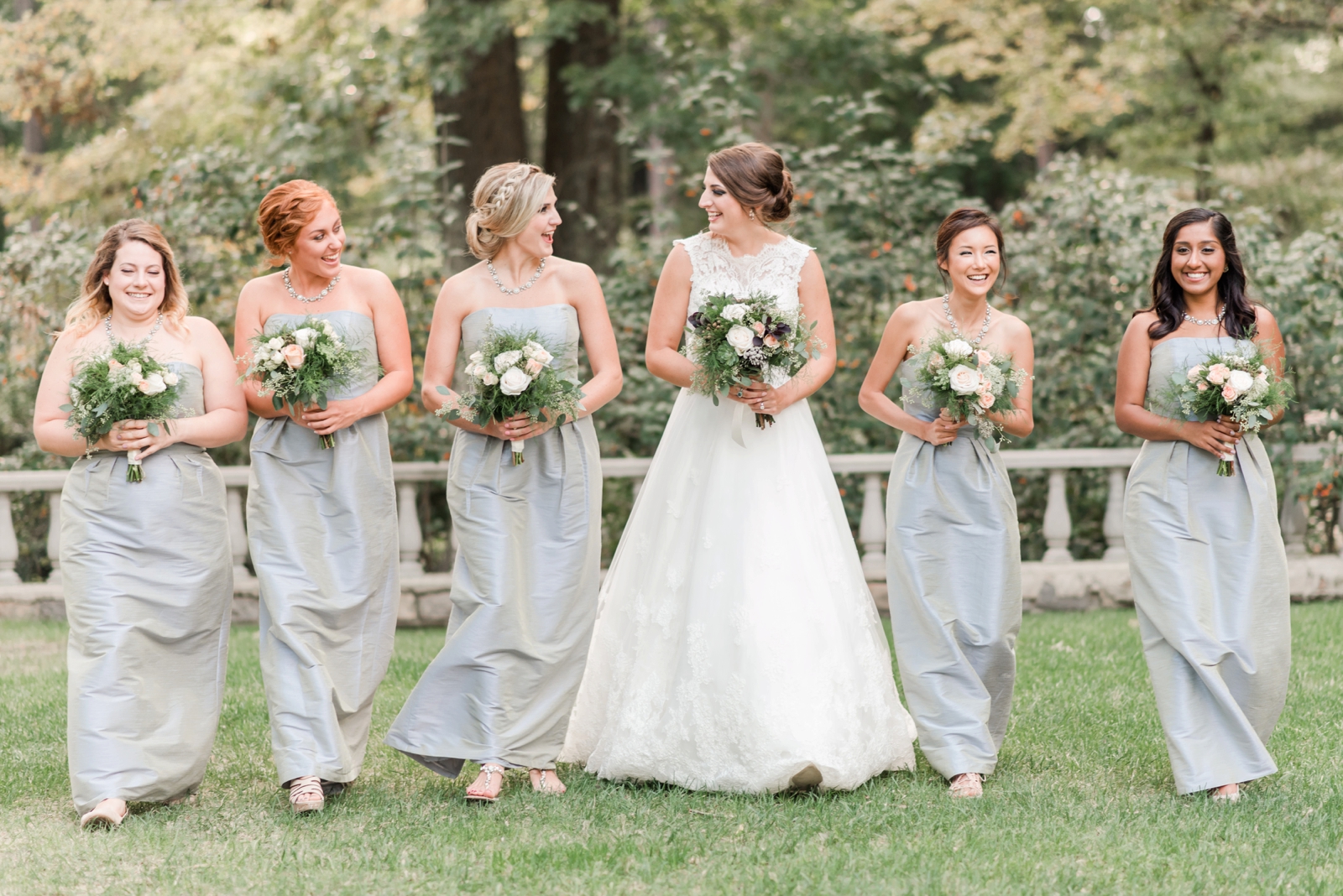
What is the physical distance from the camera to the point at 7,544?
9641 millimetres

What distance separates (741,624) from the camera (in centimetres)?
539

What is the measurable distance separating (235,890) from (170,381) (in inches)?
77.0

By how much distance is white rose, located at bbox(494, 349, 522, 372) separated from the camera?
5.17 m

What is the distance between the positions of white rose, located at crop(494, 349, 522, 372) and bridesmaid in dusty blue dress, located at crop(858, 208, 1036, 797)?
1.70 m

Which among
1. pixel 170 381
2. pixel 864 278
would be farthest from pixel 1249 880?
pixel 864 278

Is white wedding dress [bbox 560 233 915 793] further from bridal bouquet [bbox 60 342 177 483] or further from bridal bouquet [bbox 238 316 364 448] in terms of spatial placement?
bridal bouquet [bbox 60 342 177 483]

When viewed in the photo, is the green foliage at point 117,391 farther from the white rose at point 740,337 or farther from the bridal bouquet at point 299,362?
the white rose at point 740,337

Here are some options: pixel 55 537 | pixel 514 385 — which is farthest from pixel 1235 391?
pixel 55 537

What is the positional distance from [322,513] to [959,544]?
8.70 feet

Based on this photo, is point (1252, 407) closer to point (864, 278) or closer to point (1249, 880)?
point (1249, 880)

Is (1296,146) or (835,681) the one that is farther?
(1296,146)

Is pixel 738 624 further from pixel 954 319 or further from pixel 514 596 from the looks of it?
pixel 954 319

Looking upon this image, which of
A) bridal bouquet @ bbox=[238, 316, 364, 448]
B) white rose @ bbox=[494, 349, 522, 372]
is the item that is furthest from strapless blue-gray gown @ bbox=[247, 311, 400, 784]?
white rose @ bbox=[494, 349, 522, 372]

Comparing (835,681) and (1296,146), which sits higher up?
(1296,146)
